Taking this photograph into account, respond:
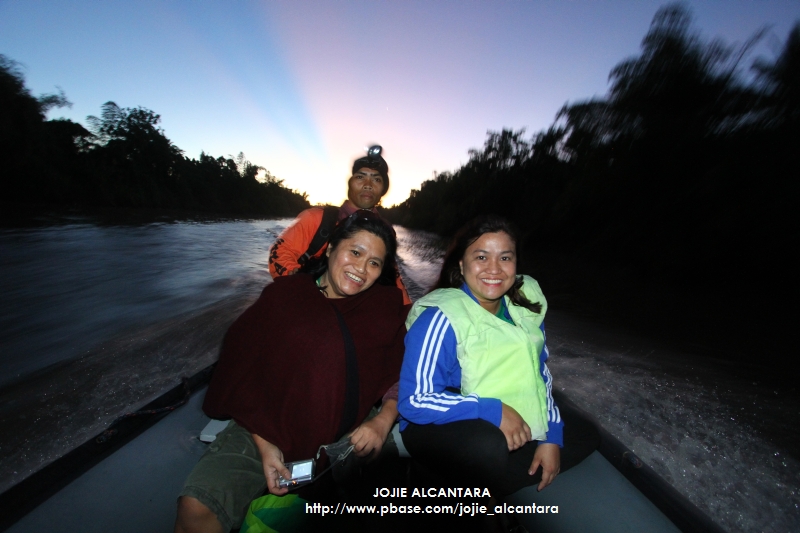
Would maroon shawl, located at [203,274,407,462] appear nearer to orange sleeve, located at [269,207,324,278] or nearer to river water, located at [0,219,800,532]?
A: orange sleeve, located at [269,207,324,278]

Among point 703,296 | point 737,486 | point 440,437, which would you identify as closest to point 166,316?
point 440,437

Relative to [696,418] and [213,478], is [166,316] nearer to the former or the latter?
[213,478]

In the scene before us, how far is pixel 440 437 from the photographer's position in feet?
4.54

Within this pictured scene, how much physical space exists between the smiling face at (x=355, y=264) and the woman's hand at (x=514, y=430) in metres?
0.88

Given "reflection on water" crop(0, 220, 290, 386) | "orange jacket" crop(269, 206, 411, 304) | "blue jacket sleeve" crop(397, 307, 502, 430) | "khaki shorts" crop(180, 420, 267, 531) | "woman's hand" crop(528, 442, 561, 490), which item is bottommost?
"reflection on water" crop(0, 220, 290, 386)

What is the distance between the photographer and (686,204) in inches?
410

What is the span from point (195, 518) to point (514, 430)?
4.06ft

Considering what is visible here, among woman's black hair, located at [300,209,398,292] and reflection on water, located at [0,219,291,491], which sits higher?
woman's black hair, located at [300,209,398,292]

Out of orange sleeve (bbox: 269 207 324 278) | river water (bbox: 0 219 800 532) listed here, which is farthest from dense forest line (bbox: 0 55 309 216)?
orange sleeve (bbox: 269 207 324 278)

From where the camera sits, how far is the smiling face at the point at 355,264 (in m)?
1.69

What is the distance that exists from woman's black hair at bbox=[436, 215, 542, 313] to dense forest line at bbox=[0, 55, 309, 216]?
3390 cm

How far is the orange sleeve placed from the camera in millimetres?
2320

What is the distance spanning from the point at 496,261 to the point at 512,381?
0.56 metres

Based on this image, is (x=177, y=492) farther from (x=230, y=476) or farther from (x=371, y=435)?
(x=371, y=435)
